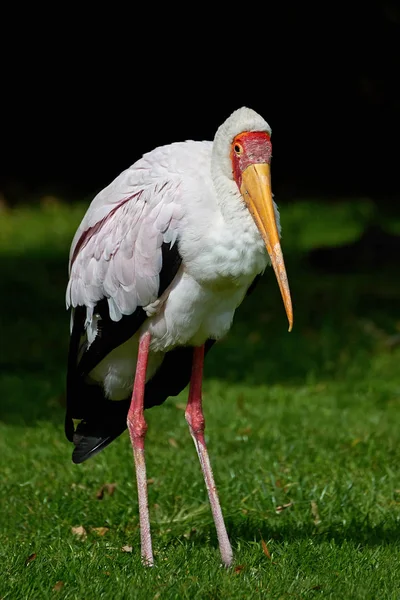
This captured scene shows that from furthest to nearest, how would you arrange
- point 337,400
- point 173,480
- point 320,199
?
point 320,199 < point 337,400 < point 173,480

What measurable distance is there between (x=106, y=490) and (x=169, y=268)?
148cm

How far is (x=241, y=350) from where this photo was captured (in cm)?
819

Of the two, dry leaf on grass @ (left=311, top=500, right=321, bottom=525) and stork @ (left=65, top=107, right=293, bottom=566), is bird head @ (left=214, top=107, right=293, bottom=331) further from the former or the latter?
dry leaf on grass @ (left=311, top=500, right=321, bottom=525)

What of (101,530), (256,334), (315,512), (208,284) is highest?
(208,284)

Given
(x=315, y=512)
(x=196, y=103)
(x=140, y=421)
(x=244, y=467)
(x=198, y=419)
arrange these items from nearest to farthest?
(x=140, y=421), (x=198, y=419), (x=315, y=512), (x=244, y=467), (x=196, y=103)

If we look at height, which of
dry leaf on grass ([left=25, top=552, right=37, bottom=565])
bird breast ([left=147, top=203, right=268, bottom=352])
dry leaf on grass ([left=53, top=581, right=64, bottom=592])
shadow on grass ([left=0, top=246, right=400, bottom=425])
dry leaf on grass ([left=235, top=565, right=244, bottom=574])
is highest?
bird breast ([left=147, top=203, right=268, bottom=352])

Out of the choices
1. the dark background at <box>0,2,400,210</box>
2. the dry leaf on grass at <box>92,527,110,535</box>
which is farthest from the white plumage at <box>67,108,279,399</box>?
the dark background at <box>0,2,400,210</box>

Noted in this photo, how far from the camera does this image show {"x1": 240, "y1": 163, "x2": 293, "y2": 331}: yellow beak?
4012mm

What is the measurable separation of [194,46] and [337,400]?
9619 millimetres

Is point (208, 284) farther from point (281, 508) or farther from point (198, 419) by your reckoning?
point (281, 508)

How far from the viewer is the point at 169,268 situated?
4.23 meters

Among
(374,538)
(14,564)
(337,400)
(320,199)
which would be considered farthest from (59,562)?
(320,199)

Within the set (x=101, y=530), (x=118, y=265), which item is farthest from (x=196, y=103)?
(x=118, y=265)

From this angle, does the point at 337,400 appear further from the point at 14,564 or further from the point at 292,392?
the point at 14,564
